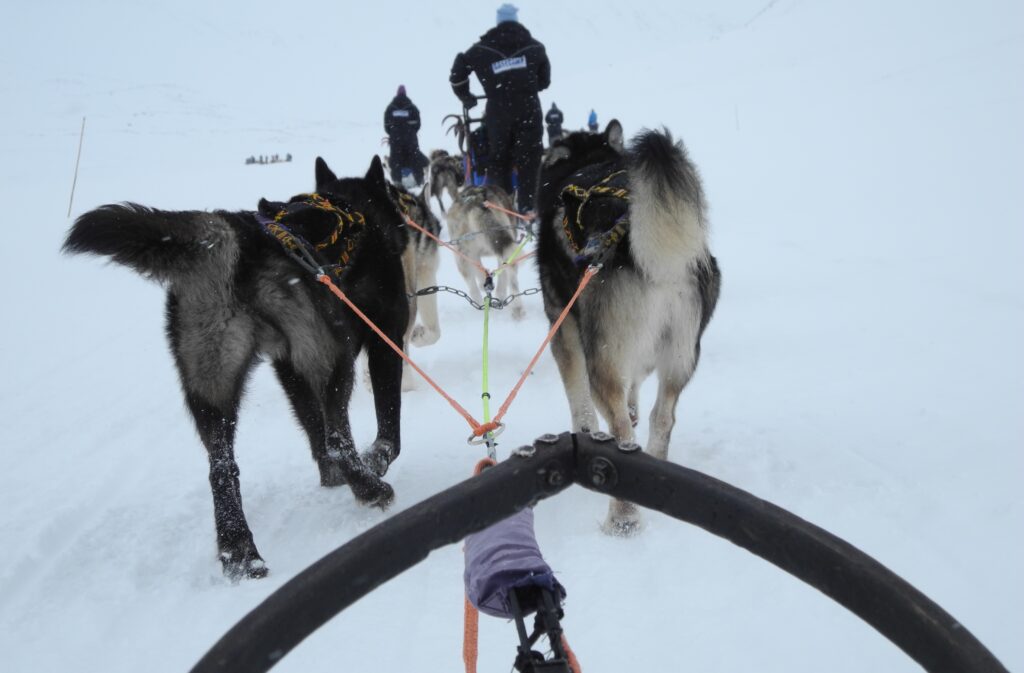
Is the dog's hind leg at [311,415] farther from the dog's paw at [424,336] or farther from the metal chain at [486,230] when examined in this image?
the metal chain at [486,230]

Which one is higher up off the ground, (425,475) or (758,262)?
(758,262)

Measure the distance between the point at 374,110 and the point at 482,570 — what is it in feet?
159

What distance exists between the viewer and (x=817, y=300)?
4.51 metres

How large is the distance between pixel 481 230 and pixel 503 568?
16.5 feet

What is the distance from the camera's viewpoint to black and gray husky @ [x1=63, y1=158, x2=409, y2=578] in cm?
196

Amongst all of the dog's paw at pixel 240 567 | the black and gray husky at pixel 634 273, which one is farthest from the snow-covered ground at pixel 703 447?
the black and gray husky at pixel 634 273

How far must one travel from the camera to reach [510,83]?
6.16 meters

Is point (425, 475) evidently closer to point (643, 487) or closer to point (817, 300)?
point (643, 487)

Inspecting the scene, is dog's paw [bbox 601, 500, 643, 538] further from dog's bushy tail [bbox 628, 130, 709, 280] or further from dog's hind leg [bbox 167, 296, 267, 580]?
dog's hind leg [bbox 167, 296, 267, 580]

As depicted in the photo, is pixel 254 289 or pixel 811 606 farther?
pixel 254 289

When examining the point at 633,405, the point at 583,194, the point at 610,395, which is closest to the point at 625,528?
the point at 610,395

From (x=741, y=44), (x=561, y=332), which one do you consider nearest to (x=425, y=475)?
(x=561, y=332)

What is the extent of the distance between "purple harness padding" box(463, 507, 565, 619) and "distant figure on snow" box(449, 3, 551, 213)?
5.33 metres

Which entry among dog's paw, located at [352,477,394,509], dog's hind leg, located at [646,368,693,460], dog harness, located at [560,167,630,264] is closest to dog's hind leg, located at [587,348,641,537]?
dog's hind leg, located at [646,368,693,460]
